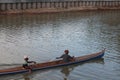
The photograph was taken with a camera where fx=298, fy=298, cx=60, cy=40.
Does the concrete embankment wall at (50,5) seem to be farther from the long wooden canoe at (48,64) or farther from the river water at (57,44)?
the long wooden canoe at (48,64)

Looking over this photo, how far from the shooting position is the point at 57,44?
37312 millimetres

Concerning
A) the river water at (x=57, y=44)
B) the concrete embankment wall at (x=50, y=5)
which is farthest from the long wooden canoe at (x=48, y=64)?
the concrete embankment wall at (x=50, y=5)

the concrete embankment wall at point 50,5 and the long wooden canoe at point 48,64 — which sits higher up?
the concrete embankment wall at point 50,5

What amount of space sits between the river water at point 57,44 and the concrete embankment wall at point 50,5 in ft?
13.3

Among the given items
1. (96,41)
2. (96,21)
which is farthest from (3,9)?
(96,41)

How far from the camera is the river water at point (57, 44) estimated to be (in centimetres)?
2642

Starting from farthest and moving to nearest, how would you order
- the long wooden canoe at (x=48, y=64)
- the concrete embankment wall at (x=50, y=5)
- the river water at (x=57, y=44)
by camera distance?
the concrete embankment wall at (x=50, y=5), the river water at (x=57, y=44), the long wooden canoe at (x=48, y=64)

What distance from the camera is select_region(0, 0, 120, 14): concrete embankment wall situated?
210 ft

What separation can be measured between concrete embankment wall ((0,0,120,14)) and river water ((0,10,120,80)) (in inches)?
159

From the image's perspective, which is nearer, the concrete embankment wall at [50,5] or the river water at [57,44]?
the river water at [57,44]

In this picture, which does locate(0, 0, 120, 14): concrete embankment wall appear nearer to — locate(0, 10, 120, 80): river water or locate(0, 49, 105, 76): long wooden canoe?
locate(0, 10, 120, 80): river water

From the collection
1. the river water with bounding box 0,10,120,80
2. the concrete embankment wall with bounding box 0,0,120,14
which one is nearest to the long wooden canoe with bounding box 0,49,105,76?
the river water with bounding box 0,10,120,80

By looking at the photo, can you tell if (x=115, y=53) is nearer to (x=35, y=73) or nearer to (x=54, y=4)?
(x=35, y=73)

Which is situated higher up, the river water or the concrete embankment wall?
the concrete embankment wall
